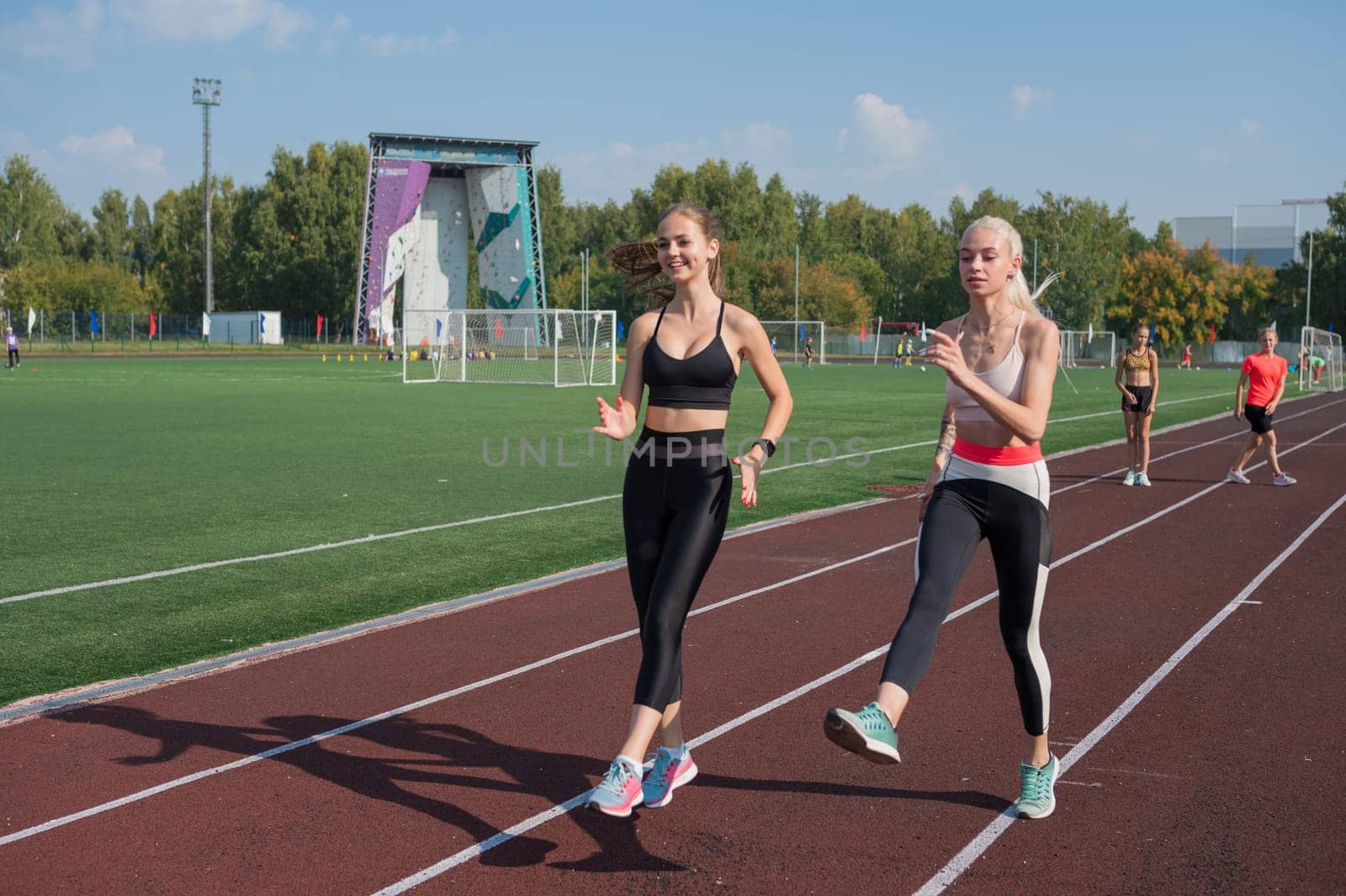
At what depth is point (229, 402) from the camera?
95.2ft

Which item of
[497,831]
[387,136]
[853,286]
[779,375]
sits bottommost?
[497,831]

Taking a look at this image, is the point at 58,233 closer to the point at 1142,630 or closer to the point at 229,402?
the point at 229,402

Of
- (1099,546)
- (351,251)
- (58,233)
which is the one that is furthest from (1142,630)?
(58,233)

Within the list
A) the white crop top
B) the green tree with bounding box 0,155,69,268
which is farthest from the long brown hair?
the green tree with bounding box 0,155,69,268

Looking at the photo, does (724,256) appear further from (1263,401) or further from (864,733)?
(864,733)

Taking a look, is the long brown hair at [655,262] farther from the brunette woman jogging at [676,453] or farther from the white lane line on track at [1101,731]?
the white lane line on track at [1101,731]

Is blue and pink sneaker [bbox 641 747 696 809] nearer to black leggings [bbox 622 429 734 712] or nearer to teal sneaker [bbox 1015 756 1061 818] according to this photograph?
black leggings [bbox 622 429 734 712]

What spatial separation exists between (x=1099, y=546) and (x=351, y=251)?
8804 centimetres

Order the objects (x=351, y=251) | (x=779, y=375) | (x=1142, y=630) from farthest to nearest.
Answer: (x=351, y=251)
(x=1142, y=630)
(x=779, y=375)

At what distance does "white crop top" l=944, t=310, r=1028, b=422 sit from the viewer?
4242mm

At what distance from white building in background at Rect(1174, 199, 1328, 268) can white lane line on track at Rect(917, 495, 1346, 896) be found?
10899cm

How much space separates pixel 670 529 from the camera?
443 centimetres

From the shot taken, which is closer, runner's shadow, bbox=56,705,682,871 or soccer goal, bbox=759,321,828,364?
runner's shadow, bbox=56,705,682,871

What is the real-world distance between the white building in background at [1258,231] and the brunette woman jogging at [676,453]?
113629 mm
